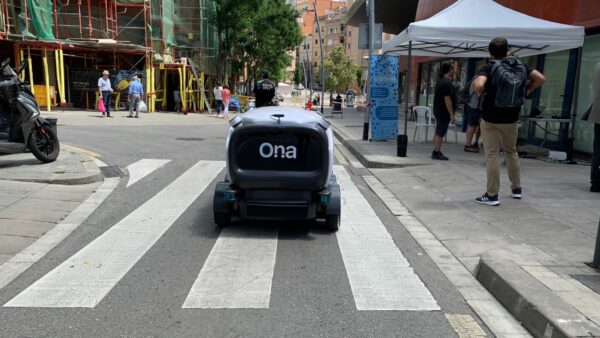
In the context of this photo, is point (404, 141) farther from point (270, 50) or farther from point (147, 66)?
point (270, 50)

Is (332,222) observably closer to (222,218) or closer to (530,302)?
(222,218)

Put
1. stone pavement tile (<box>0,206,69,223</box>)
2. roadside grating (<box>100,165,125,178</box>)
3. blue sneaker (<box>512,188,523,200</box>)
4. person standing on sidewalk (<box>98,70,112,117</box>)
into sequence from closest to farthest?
1. stone pavement tile (<box>0,206,69,223</box>)
2. blue sneaker (<box>512,188,523,200</box>)
3. roadside grating (<box>100,165,125,178</box>)
4. person standing on sidewalk (<box>98,70,112,117</box>)

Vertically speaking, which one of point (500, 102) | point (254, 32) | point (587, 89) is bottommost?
point (500, 102)

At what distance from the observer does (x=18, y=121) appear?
26.5 feet

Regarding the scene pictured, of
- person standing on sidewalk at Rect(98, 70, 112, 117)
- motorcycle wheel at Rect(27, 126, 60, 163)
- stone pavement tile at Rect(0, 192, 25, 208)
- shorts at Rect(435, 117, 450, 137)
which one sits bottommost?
stone pavement tile at Rect(0, 192, 25, 208)

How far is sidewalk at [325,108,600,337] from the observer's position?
138 inches

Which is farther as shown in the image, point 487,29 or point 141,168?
point 487,29

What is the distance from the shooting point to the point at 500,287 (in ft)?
12.9

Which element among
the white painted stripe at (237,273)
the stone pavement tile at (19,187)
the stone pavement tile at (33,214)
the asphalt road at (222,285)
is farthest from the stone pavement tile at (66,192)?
the white painted stripe at (237,273)

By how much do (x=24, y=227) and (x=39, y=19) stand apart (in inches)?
728

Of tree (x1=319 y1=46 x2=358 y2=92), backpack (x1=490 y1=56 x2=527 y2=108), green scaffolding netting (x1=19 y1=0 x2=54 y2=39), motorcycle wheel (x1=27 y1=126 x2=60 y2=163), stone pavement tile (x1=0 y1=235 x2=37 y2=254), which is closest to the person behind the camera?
stone pavement tile (x1=0 y1=235 x2=37 y2=254)

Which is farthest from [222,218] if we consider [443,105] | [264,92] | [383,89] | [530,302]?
[383,89]

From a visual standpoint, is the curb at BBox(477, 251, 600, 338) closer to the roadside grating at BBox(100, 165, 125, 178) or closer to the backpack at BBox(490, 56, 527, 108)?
the backpack at BBox(490, 56, 527, 108)

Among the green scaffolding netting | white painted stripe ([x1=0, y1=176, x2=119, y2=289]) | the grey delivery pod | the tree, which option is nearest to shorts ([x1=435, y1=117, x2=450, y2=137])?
the grey delivery pod
